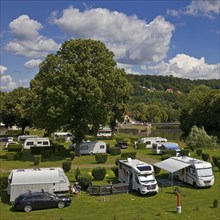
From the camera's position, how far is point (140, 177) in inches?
989

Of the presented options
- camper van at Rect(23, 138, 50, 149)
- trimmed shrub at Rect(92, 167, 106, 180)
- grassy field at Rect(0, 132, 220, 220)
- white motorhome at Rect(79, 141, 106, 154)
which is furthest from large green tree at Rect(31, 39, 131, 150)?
grassy field at Rect(0, 132, 220, 220)

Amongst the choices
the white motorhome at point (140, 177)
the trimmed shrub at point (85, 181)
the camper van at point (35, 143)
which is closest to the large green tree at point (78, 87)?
the camper van at point (35, 143)

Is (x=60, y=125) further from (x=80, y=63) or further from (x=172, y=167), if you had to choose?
(x=172, y=167)

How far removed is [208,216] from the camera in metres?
20.4

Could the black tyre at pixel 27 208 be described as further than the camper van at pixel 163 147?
No

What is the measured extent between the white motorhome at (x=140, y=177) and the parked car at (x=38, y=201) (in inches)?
222

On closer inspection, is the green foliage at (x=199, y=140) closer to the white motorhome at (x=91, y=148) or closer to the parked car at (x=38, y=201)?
the white motorhome at (x=91, y=148)

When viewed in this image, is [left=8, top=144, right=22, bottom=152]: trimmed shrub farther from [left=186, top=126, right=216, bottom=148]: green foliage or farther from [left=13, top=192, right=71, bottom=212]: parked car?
[left=13, top=192, right=71, bottom=212]: parked car

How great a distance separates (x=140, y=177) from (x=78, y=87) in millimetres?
19441

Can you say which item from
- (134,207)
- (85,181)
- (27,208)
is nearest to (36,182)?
(27,208)

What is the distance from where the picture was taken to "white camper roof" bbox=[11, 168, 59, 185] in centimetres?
2325

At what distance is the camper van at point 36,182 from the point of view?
2278 centimetres

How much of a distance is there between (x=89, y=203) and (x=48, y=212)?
3.12 m

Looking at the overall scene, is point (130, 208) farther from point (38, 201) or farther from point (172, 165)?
point (172, 165)
